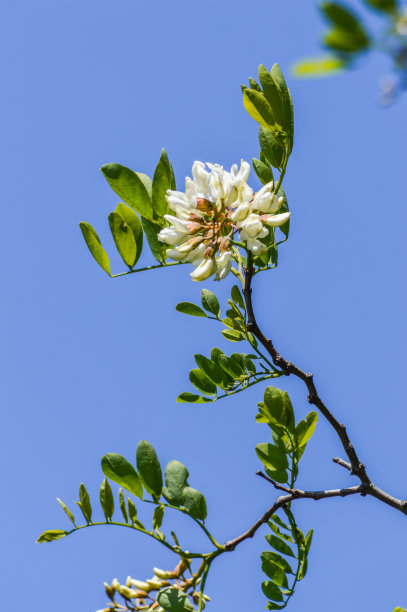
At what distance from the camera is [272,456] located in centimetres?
139

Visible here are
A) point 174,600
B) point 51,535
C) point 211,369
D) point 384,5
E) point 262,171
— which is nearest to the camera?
point 384,5

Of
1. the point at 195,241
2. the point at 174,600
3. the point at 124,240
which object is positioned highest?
the point at 124,240

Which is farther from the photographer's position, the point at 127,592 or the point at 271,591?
the point at 271,591

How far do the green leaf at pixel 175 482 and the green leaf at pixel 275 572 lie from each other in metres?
0.29

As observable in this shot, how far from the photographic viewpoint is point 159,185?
1.40m

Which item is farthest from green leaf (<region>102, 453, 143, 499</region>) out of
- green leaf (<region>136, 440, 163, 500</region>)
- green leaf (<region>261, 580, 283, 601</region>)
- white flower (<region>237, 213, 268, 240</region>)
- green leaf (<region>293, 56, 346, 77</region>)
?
green leaf (<region>293, 56, 346, 77</region>)

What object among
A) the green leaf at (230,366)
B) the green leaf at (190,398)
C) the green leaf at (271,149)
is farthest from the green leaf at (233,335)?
the green leaf at (271,149)

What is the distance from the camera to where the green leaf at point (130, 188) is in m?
1.38

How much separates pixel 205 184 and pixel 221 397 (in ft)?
1.58

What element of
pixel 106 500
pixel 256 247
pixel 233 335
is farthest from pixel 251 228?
pixel 106 500

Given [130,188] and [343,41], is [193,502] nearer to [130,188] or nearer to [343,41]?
[130,188]

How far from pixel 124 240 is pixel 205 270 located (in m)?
0.25

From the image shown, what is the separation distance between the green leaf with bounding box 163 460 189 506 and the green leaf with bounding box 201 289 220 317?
41 cm

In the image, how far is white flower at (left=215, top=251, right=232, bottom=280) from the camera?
1.23 metres
